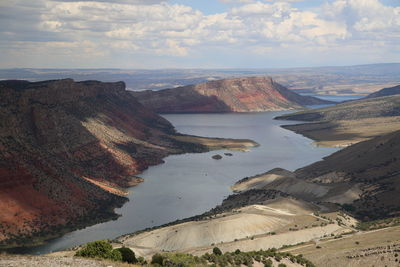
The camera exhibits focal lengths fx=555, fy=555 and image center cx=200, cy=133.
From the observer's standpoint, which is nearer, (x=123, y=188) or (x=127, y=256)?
(x=127, y=256)

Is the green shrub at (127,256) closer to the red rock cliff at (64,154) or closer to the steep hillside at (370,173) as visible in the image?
the red rock cliff at (64,154)

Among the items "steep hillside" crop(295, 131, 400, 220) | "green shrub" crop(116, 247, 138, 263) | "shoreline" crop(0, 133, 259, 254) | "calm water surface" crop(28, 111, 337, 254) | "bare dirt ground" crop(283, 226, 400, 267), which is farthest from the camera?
"steep hillside" crop(295, 131, 400, 220)

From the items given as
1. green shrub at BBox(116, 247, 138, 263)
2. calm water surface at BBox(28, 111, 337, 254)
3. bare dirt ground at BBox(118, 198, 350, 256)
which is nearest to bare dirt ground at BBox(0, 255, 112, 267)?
green shrub at BBox(116, 247, 138, 263)

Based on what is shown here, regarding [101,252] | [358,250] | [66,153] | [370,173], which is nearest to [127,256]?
[101,252]

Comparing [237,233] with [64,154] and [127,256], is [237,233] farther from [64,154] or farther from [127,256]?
[64,154]

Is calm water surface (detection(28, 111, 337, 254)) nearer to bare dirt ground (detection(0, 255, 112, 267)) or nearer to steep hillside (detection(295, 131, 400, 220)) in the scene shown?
steep hillside (detection(295, 131, 400, 220))

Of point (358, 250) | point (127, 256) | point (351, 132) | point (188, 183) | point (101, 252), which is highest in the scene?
point (101, 252)
